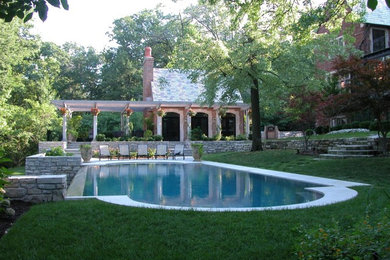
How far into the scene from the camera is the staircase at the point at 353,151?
12141mm

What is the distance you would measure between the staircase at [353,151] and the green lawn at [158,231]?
700cm

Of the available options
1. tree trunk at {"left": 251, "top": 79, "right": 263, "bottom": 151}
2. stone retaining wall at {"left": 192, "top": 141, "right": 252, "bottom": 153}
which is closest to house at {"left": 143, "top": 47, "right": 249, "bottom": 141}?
stone retaining wall at {"left": 192, "top": 141, "right": 252, "bottom": 153}

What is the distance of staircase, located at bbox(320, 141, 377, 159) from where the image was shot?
39.8ft

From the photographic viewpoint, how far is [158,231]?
155 inches

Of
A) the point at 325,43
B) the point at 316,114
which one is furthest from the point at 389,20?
the point at 316,114

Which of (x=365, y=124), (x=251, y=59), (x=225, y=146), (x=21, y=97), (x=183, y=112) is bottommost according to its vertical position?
(x=225, y=146)

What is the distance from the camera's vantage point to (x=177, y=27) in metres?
18.9

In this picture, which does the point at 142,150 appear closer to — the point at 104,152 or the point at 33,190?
the point at 104,152

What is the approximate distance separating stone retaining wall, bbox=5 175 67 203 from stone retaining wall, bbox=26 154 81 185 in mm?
6086

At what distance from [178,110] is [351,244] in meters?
22.6

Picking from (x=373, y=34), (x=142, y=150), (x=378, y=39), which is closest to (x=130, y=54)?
(x=142, y=150)

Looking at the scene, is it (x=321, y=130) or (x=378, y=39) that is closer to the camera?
(x=378, y=39)

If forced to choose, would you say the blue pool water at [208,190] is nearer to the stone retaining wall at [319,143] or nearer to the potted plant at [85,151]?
the stone retaining wall at [319,143]

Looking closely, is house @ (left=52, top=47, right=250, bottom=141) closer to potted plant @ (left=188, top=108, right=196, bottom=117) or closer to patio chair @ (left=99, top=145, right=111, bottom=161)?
potted plant @ (left=188, top=108, right=196, bottom=117)
